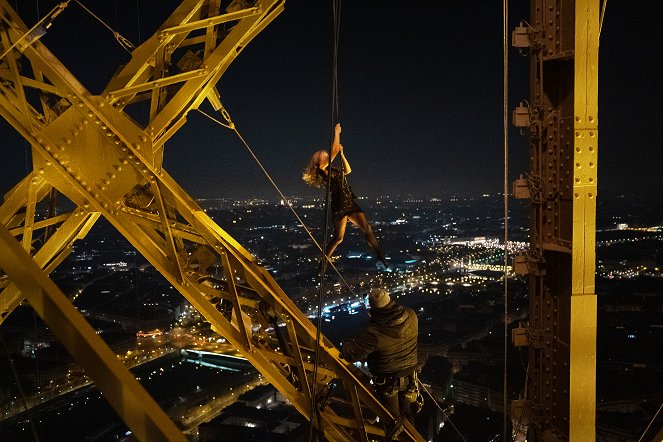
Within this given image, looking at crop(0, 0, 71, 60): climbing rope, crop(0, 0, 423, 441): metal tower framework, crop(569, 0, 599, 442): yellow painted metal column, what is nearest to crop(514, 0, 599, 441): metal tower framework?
crop(569, 0, 599, 442): yellow painted metal column

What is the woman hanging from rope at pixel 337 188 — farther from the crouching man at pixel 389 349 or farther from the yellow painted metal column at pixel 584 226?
the yellow painted metal column at pixel 584 226

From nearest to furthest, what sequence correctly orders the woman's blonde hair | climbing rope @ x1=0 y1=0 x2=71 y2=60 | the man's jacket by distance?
climbing rope @ x1=0 y1=0 x2=71 y2=60 < the man's jacket < the woman's blonde hair

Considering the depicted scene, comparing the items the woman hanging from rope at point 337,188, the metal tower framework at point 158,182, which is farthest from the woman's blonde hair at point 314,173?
the metal tower framework at point 158,182

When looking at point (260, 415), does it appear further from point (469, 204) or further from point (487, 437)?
point (469, 204)

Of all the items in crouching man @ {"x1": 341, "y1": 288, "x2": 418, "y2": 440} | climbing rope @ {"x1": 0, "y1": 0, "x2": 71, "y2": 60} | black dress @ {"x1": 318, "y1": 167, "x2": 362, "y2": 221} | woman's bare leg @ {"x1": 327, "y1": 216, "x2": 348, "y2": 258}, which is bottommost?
crouching man @ {"x1": 341, "y1": 288, "x2": 418, "y2": 440}

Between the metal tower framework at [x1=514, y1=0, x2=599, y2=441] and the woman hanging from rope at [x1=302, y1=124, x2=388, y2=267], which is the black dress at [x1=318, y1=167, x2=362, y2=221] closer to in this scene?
the woman hanging from rope at [x1=302, y1=124, x2=388, y2=267]
